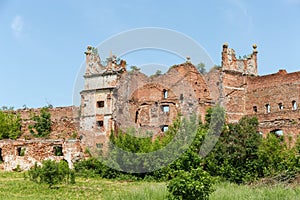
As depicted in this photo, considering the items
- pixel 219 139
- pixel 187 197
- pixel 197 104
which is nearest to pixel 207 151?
pixel 219 139

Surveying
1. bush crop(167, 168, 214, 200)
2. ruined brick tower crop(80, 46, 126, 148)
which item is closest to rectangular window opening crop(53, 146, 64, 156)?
ruined brick tower crop(80, 46, 126, 148)

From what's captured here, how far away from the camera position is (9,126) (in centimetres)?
2883

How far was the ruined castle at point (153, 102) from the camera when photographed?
25.8 m

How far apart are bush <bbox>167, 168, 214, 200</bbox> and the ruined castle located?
13550 millimetres

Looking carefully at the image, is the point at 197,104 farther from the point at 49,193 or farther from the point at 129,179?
the point at 49,193

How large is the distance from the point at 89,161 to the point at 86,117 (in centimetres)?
360

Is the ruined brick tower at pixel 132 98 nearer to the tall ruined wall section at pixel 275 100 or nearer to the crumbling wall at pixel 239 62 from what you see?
the crumbling wall at pixel 239 62

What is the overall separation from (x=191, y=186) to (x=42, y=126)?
1822 cm

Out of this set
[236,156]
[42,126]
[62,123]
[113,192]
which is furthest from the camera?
[62,123]

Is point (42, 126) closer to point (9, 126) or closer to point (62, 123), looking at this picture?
point (62, 123)

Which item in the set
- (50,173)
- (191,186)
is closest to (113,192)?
(50,173)

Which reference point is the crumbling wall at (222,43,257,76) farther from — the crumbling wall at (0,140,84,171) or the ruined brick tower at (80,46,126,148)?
the crumbling wall at (0,140,84,171)

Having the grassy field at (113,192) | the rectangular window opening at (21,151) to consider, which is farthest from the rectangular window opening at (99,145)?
the grassy field at (113,192)

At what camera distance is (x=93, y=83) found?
90.6ft
